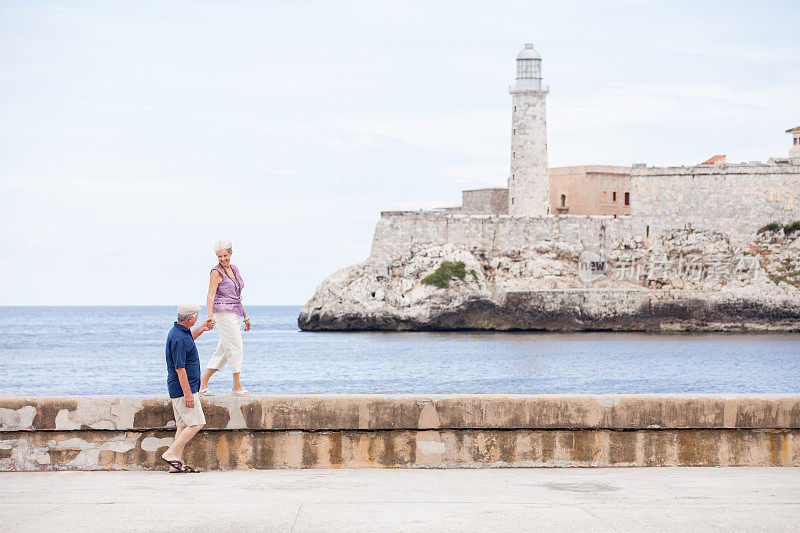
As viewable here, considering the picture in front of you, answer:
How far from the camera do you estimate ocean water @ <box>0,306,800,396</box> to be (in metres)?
34.4

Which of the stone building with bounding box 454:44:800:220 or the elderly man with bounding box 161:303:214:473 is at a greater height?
the stone building with bounding box 454:44:800:220

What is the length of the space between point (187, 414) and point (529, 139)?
177 feet

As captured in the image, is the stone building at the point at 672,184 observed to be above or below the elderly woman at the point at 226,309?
above

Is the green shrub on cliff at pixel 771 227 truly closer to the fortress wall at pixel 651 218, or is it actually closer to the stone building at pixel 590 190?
the fortress wall at pixel 651 218

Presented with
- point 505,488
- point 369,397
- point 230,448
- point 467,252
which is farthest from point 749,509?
point 467,252

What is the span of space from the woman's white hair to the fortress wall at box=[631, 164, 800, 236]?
55.2 metres

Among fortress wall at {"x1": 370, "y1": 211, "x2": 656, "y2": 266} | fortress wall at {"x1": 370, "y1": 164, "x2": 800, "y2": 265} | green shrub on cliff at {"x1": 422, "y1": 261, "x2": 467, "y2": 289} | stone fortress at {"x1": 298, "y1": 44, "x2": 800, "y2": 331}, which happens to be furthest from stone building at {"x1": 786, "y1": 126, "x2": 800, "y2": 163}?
green shrub on cliff at {"x1": 422, "y1": 261, "x2": 467, "y2": 289}

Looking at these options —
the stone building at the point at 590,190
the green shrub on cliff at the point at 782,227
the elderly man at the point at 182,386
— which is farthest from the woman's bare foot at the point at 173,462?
the stone building at the point at 590,190

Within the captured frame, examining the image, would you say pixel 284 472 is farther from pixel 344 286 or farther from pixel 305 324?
pixel 305 324

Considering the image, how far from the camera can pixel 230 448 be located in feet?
26.1

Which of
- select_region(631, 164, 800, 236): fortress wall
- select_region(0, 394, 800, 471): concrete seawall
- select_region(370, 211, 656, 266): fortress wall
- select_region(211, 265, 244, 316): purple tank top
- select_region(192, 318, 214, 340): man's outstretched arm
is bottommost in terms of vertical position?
select_region(0, 394, 800, 471): concrete seawall

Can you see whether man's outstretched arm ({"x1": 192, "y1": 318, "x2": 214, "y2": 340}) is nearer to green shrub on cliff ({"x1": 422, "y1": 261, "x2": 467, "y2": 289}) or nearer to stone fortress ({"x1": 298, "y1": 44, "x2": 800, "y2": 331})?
green shrub on cliff ({"x1": 422, "y1": 261, "x2": 467, "y2": 289})

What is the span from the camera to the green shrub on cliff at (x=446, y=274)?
5881 cm

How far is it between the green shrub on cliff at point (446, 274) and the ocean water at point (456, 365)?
3211 mm
